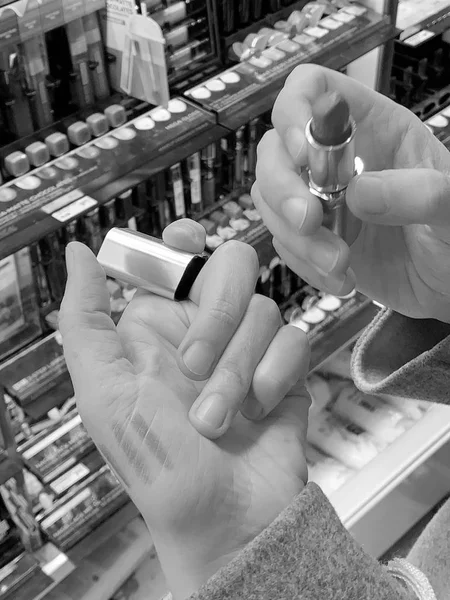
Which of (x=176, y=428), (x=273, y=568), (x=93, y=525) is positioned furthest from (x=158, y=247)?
(x=93, y=525)

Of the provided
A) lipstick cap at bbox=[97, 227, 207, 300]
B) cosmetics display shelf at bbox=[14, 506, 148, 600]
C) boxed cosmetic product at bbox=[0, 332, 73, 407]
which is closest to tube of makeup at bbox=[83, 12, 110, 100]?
boxed cosmetic product at bbox=[0, 332, 73, 407]

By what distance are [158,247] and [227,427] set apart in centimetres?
21

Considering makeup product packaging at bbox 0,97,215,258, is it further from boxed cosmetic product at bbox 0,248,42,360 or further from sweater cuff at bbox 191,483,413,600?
sweater cuff at bbox 191,483,413,600

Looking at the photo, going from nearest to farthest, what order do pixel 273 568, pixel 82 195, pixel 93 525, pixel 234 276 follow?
pixel 273 568 → pixel 234 276 → pixel 82 195 → pixel 93 525

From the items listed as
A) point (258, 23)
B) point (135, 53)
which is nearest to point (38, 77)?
point (135, 53)

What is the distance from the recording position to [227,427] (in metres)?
0.67

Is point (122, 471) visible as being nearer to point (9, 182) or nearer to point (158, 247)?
point (158, 247)

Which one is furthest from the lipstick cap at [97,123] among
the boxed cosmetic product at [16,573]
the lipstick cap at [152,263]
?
the boxed cosmetic product at [16,573]

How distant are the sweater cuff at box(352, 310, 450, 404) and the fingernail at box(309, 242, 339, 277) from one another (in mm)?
211

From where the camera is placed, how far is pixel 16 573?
4.68 feet

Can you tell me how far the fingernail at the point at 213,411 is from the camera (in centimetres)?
65

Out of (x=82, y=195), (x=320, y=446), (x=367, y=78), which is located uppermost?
(x=82, y=195)

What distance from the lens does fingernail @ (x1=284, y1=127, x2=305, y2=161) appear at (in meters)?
0.65

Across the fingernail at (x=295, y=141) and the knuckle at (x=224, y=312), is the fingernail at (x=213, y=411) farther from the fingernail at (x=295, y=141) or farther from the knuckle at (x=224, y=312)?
the fingernail at (x=295, y=141)
